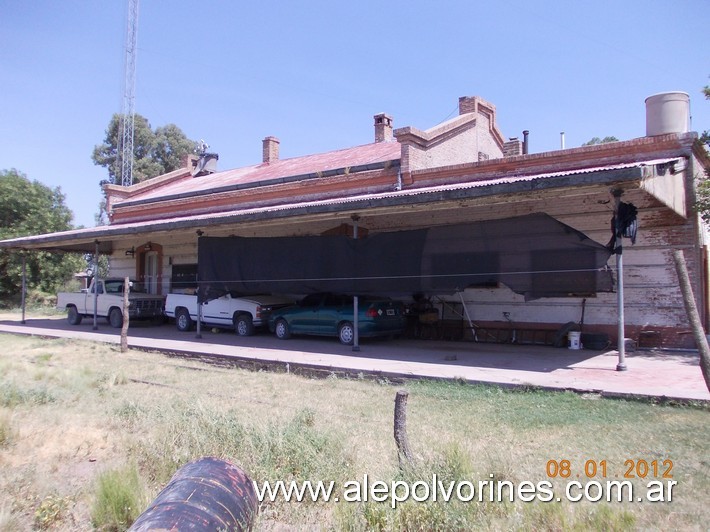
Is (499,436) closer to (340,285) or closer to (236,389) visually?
(236,389)

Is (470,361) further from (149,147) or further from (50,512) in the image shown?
(149,147)

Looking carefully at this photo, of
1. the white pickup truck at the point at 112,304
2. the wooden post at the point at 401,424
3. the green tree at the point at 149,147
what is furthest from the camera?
the green tree at the point at 149,147

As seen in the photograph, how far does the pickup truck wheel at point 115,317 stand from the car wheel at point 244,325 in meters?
5.94

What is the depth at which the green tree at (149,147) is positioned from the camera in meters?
49.0

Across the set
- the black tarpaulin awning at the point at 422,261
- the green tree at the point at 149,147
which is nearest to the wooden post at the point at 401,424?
the black tarpaulin awning at the point at 422,261

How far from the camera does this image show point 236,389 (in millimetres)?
9141

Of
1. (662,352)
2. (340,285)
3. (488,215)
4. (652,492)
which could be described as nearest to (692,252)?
(662,352)

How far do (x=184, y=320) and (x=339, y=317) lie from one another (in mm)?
7041

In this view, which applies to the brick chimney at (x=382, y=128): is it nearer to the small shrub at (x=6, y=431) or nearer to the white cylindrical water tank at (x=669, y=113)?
the white cylindrical water tank at (x=669, y=113)

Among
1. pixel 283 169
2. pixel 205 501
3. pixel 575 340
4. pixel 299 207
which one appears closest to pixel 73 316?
pixel 283 169

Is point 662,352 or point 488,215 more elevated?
point 488,215

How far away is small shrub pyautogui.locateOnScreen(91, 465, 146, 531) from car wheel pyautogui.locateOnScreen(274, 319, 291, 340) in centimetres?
1078

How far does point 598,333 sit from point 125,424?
10.5 meters

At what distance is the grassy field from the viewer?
12.8 ft
